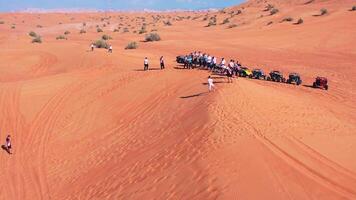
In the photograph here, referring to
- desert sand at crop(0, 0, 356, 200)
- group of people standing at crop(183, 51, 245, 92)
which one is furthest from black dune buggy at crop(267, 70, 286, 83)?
group of people standing at crop(183, 51, 245, 92)

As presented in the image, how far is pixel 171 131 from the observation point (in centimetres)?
2334

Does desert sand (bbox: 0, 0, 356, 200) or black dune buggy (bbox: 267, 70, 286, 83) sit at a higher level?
black dune buggy (bbox: 267, 70, 286, 83)

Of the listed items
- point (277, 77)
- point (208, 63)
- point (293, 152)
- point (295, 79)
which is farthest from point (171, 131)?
point (295, 79)

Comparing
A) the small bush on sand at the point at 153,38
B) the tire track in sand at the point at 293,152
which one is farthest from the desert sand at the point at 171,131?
the small bush on sand at the point at 153,38

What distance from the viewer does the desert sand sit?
17.1m

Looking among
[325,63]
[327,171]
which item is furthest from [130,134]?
[325,63]

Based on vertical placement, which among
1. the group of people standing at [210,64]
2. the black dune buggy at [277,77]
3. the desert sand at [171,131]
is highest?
the group of people standing at [210,64]

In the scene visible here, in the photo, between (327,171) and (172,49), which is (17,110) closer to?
(327,171)

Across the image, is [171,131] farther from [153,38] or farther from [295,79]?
[153,38]

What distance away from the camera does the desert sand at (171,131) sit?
675 inches

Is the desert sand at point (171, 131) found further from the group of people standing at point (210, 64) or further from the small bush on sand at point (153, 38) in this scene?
the small bush on sand at point (153, 38)

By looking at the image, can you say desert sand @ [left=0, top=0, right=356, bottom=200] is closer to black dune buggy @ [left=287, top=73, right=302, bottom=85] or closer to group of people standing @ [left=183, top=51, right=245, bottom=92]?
black dune buggy @ [left=287, top=73, right=302, bottom=85]

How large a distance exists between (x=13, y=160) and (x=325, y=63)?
95.7 ft

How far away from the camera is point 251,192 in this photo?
50.4 ft
